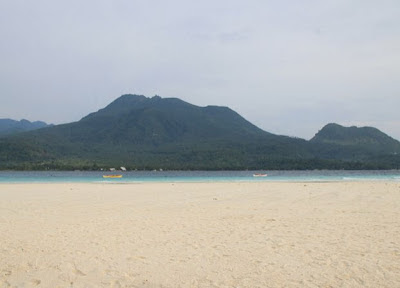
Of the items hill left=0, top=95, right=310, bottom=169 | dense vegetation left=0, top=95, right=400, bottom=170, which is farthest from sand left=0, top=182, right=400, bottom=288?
hill left=0, top=95, right=310, bottom=169

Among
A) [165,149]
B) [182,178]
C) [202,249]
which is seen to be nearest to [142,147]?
[165,149]

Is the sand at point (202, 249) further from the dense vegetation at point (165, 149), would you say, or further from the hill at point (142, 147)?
the hill at point (142, 147)

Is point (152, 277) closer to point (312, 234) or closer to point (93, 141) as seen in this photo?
point (312, 234)

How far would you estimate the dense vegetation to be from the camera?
12012 cm

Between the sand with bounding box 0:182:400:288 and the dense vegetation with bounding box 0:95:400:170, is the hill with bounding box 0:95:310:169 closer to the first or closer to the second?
the dense vegetation with bounding box 0:95:400:170

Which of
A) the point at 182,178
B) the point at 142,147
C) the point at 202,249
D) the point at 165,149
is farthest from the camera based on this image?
the point at 142,147

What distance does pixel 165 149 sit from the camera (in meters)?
152

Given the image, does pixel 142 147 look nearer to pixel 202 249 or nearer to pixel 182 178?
pixel 182 178

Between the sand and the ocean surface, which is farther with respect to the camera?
the ocean surface

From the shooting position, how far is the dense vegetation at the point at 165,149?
12012cm

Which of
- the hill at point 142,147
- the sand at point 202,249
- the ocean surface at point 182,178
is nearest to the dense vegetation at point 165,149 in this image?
the hill at point 142,147

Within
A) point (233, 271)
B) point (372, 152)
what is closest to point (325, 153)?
point (372, 152)

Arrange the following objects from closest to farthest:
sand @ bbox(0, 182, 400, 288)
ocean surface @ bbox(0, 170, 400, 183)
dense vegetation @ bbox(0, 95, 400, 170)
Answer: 1. sand @ bbox(0, 182, 400, 288)
2. ocean surface @ bbox(0, 170, 400, 183)
3. dense vegetation @ bbox(0, 95, 400, 170)

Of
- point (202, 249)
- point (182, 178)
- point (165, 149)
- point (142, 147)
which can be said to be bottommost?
point (202, 249)
